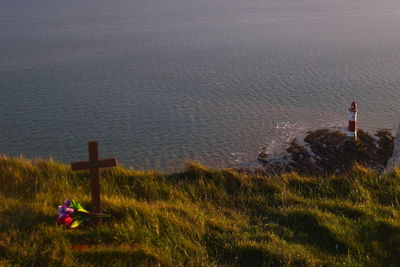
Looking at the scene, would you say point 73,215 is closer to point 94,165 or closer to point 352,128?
A: point 94,165

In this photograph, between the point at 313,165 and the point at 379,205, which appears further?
the point at 313,165

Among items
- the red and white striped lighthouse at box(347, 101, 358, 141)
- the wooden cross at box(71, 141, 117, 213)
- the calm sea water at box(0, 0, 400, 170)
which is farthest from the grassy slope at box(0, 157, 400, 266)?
the red and white striped lighthouse at box(347, 101, 358, 141)

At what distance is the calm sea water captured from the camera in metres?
15.2

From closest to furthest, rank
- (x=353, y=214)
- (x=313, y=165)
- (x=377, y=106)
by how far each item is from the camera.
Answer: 1. (x=353, y=214)
2. (x=313, y=165)
3. (x=377, y=106)

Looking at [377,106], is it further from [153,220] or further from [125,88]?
→ [153,220]

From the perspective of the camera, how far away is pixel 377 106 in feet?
59.3

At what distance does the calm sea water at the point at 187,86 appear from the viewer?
1518 centimetres

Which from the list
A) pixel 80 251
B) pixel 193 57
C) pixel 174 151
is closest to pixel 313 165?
pixel 174 151

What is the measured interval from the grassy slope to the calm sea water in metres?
5.59

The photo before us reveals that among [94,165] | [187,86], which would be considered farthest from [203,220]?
[187,86]

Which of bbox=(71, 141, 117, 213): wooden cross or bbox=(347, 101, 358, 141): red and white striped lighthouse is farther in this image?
bbox=(347, 101, 358, 141): red and white striped lighthouse

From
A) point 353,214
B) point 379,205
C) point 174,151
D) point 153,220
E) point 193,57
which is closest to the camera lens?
point 153,220

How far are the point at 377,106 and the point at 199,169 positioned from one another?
12081mm

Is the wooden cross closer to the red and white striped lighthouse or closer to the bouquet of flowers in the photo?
the bouquet of flowers
